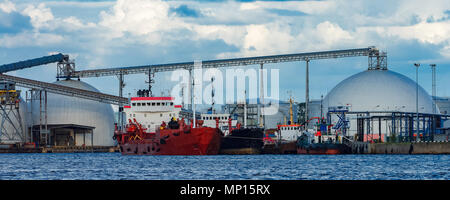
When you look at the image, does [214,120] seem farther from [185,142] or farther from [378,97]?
[378,97]

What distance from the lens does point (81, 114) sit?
15250 cm

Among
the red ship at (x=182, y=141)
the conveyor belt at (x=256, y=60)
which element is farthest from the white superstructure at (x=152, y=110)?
the conveyor belt at (x=256, y=60)

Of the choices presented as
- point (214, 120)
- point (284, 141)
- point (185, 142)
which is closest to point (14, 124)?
point (214, 120)

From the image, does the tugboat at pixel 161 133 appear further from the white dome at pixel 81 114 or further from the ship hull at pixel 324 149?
the white dome at pixel 81 114

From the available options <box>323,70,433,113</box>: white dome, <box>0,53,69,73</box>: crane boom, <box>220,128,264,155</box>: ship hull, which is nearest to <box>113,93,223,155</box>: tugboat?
<box>220,128,264,155</box>: ship hull

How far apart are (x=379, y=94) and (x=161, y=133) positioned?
2164 inches

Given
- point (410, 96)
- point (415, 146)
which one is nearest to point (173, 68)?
point (410, 96)

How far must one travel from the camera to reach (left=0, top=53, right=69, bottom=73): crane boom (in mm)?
143650

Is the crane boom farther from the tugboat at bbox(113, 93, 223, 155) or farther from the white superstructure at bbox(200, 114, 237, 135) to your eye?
the white superstructure at bbox(200, 114, 237, 135)

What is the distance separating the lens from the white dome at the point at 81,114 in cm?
15062

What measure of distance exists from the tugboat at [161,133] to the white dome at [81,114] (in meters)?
45.5
